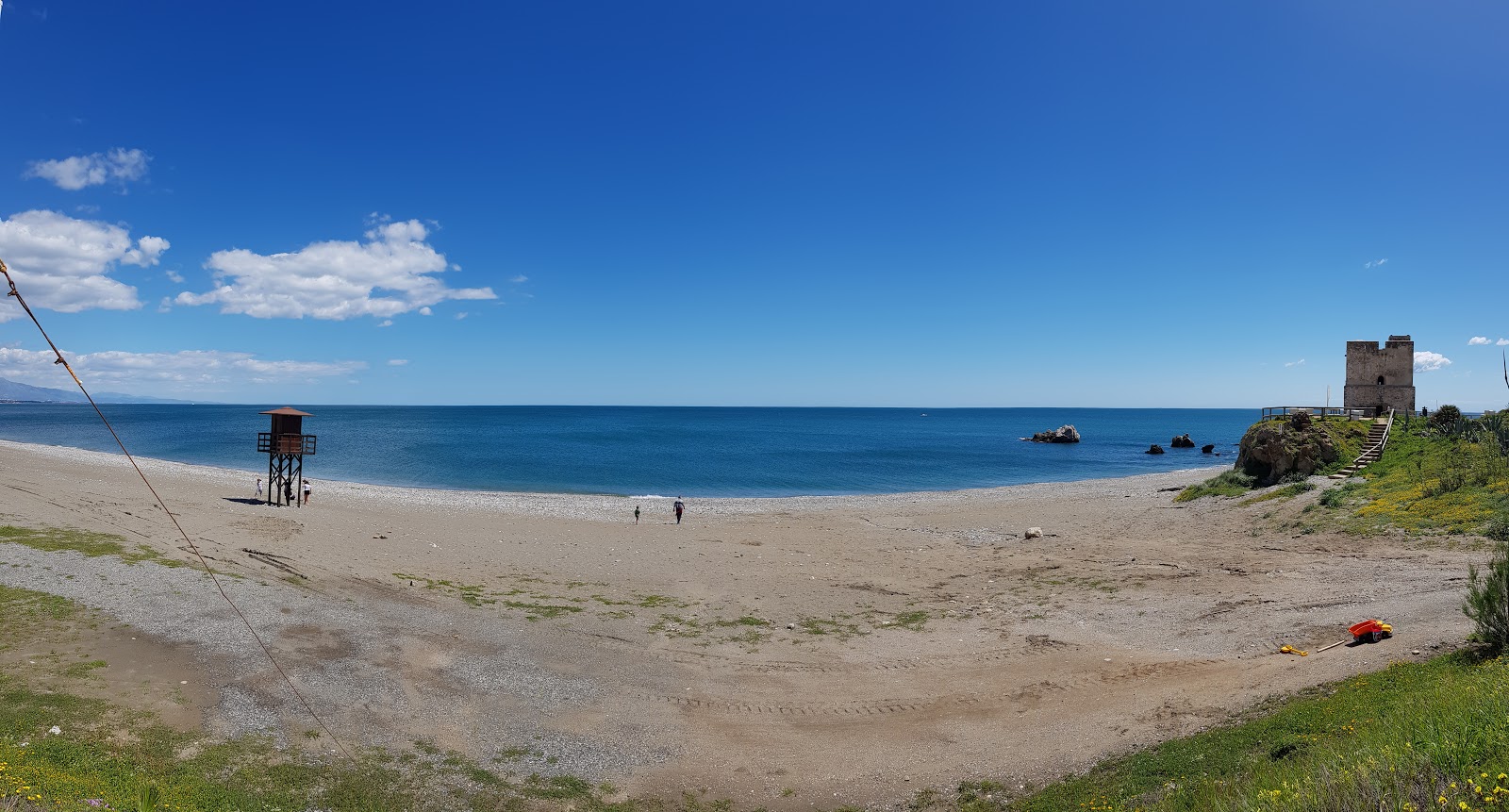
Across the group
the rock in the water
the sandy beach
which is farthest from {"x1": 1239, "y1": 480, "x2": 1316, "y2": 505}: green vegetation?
the rock in the water

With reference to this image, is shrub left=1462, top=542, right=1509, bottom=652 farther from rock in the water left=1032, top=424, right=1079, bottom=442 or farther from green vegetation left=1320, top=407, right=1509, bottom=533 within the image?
rock in the water left=1032, top=424, right=1079, bottom=442

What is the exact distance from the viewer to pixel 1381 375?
144ft

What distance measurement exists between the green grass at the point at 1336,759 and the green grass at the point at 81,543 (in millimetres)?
22993

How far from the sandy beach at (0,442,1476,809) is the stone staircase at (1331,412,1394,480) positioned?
5.85 m

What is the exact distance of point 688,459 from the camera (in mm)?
82875

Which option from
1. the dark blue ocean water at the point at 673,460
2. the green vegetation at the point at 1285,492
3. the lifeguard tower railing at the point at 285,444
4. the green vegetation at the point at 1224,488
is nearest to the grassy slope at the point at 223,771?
the lifeguard tower railing at the point at 285,444

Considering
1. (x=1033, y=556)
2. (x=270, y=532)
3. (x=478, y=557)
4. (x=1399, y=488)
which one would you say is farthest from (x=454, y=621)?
(x=1399, y=488)

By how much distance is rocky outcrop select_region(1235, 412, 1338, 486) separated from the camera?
112 feet

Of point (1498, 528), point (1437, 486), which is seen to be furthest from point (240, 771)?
point (1437, 486)

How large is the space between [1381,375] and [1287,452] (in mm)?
16459

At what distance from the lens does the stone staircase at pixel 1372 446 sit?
106 ft

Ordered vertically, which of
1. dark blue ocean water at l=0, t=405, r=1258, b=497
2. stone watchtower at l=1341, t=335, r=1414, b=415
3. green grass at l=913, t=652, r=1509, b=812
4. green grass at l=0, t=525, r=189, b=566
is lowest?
dark blue ocean water at l=0, t=405, r=1258, b=497

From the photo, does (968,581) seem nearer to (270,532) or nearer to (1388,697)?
(1388,697)

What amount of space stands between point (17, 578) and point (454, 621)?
11.0m
